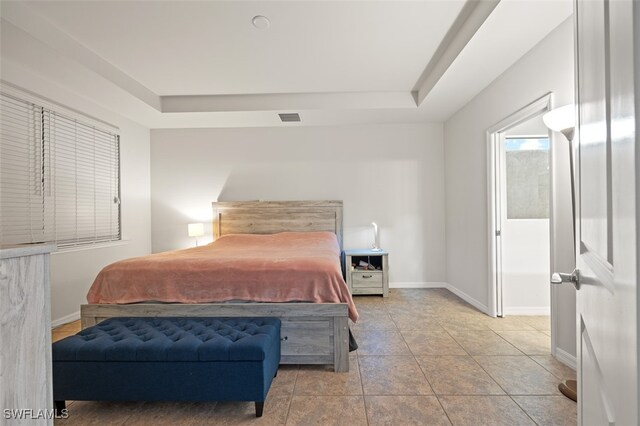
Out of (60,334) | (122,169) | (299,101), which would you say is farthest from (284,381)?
(122,169)

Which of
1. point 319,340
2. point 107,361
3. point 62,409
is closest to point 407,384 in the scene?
point 319,340

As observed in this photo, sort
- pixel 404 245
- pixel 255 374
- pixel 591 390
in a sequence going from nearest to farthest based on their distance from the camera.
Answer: pixel 591 390, pixel 255 374, pixel 404 245

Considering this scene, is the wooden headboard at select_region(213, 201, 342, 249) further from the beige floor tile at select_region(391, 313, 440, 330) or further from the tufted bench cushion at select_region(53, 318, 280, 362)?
the tufted bench cushion at select_region(53, 318, 280, 362)

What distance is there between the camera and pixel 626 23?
19.1 inches

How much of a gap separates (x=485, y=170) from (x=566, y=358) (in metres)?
1.84

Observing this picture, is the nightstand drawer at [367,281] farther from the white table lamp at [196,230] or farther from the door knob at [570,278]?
the door knob at [570,278]

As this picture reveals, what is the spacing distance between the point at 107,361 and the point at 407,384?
177cm

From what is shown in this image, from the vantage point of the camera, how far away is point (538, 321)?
3029 mm

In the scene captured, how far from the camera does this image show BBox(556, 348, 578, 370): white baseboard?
210 cm

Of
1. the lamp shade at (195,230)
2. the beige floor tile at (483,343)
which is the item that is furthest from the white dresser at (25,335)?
the lamp shade at (195,230)

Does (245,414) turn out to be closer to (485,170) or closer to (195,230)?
(195,230)

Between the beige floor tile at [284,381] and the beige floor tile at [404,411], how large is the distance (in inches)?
19.5

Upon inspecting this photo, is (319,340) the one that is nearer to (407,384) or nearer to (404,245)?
(407,384)

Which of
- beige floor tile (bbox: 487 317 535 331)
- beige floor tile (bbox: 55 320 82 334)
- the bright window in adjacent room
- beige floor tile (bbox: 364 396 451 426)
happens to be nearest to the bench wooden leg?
beige floor tile (bbox: 55 320 82 334)
